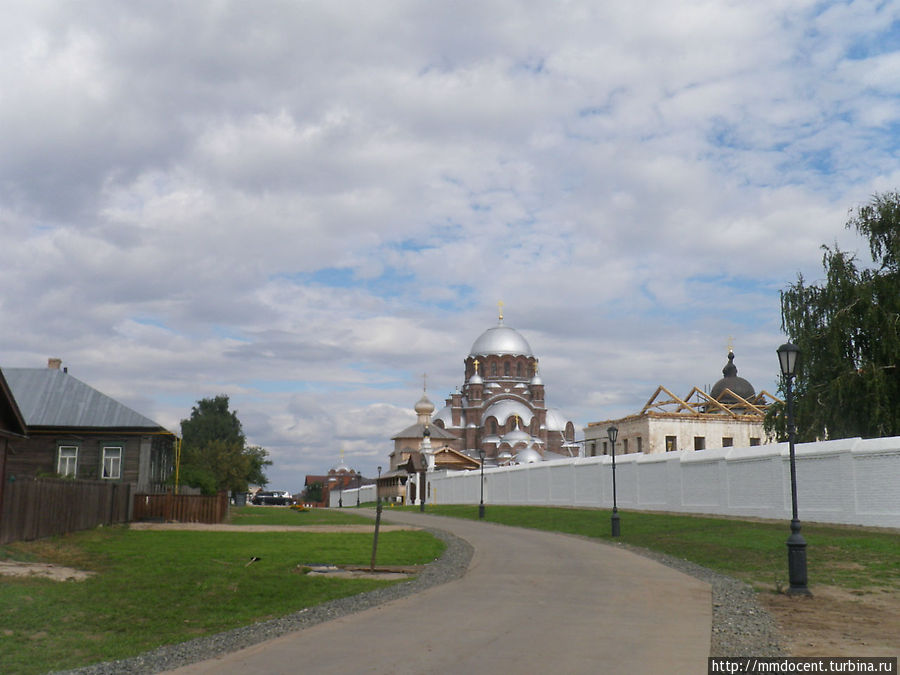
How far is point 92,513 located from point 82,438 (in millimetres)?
8362

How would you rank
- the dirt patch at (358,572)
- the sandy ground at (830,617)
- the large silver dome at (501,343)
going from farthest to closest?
1. the large silver dome at (501,343)
2. the dirt patch at (358,572)
3. the sandy ground at (830,617)

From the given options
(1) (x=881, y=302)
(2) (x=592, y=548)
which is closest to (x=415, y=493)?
(1) (x=881, y=302)

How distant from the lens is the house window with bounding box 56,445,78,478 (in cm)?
3328

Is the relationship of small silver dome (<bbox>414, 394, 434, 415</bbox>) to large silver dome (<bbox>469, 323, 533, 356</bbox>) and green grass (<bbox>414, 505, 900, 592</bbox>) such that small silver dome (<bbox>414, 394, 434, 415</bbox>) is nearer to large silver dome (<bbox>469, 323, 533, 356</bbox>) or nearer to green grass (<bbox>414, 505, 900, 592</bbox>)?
large silver dome (<bbox>469, 323, 533, 356</bbox>)

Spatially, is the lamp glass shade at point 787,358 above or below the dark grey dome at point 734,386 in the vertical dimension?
below

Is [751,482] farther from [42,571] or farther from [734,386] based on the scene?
[734,386]

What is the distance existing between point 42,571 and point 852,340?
102 feet

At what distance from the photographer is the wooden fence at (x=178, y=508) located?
1255 inches

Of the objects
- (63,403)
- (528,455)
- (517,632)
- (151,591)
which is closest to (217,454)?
(63,403)

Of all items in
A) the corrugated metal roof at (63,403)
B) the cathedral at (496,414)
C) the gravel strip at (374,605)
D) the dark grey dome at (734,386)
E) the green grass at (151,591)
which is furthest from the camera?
the cathedral at (496,414)

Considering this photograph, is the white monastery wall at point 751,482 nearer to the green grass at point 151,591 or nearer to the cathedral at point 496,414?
the green grass at point 151,591

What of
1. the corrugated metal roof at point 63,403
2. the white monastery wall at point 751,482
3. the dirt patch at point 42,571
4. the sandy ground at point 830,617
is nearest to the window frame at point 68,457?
the corrugated metal roof at point 63,403

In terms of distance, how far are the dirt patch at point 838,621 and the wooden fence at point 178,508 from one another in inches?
955

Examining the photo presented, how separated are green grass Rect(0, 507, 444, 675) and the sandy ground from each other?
47.4 inches
